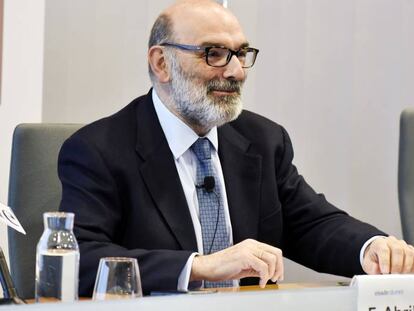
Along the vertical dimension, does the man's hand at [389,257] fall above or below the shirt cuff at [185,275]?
above

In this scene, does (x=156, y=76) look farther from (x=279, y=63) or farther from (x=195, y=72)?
(x=279, y=63)

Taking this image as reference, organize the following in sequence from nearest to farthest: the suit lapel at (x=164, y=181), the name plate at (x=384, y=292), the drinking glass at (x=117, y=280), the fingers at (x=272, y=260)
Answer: the name plate at (x=384, y=292)
the drinking glass at (x=117, y=280)
the fingers at (x=272, y=260)
the suit lapel at (x=164, y=181)

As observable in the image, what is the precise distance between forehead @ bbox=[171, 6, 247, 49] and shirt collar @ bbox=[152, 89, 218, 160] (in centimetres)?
21

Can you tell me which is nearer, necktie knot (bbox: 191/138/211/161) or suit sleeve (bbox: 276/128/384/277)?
suit sleeve (bbox: 276/128/384/277)

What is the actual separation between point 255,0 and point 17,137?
1.66 m

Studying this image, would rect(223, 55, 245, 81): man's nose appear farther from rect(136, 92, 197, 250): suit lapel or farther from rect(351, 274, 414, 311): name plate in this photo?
rect(351, 274, 414, 311): name plate

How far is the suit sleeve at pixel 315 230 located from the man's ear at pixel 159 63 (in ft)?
1.29

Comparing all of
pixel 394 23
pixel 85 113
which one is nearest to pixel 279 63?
pixel 394 23

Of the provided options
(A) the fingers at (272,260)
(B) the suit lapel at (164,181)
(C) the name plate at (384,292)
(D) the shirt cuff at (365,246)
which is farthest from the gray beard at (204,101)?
(C) the name plate at (384,292)

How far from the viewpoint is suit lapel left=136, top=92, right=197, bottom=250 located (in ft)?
6.80

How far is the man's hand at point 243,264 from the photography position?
1.62 meters

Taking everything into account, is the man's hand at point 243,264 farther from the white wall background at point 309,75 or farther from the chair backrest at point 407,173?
the white wall background at point 309,75

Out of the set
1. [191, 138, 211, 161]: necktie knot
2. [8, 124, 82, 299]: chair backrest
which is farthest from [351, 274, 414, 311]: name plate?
[8, 124, 82, 299]: chair backrest

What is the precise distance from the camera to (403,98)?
12.5ft
